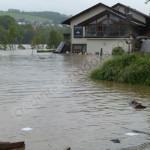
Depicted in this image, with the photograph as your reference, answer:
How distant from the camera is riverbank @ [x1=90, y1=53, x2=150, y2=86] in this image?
57.7ft

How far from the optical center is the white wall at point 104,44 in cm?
5122

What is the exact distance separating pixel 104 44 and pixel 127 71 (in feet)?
114

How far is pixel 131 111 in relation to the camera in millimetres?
11305

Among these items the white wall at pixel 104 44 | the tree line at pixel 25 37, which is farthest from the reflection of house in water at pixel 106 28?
the tree line at pixel 25 37

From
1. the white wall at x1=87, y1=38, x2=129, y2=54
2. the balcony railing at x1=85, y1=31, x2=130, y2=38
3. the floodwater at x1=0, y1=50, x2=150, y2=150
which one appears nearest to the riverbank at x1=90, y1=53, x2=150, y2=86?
the floodwater at x1=0, y1=50, x2=150, y2=150

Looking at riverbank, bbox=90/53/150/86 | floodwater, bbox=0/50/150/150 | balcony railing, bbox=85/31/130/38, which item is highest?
balcony railing, bbox=85/31/130/38

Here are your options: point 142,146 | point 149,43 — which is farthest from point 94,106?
point 149,43

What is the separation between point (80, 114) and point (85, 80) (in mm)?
8360

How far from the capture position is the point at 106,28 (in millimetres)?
51562

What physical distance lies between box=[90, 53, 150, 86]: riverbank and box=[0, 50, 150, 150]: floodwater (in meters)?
0.81

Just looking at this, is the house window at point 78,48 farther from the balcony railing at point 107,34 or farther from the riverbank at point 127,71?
the riverbank at point 127,71

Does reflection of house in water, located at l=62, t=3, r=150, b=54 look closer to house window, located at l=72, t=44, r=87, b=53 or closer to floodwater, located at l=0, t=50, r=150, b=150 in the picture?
house window, located at l=72, t=44, r=87, b=53

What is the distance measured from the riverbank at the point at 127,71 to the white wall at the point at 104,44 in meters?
31.0

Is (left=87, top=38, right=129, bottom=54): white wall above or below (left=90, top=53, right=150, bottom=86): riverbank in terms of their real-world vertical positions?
above
